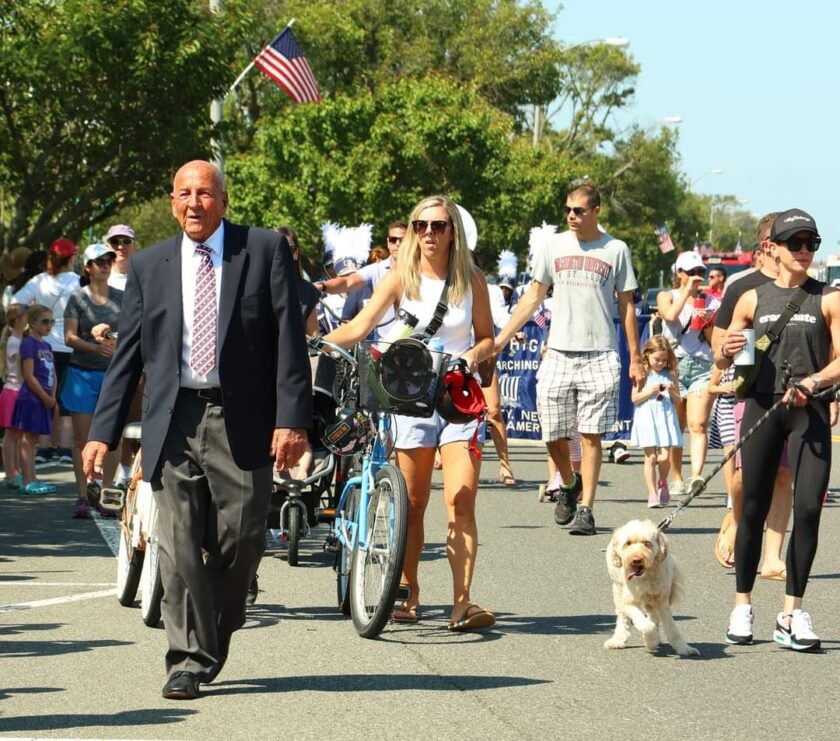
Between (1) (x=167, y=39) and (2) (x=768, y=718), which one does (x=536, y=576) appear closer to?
(2) (x=768, y=718)

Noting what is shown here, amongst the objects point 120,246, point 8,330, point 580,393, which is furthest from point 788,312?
point 8,330

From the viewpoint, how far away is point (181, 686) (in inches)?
255

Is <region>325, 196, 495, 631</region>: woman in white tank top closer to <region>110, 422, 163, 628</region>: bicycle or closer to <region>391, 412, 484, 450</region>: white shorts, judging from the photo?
<region>391, 412, 484, 450</region>: white shorts

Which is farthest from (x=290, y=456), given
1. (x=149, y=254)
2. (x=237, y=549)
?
(x=149, y=254)

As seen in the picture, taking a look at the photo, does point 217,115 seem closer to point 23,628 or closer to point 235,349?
point 23,628

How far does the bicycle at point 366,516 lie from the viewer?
25.2ft

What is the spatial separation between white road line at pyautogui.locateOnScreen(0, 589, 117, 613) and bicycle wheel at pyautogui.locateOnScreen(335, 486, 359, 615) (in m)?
1.41

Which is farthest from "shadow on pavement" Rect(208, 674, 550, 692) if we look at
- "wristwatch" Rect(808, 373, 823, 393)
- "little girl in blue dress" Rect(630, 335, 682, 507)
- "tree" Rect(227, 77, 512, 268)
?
"tree" Rect(227, 77, 512, 268)

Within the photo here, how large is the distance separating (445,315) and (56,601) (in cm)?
255

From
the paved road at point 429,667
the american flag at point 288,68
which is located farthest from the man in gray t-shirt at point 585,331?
the american flag at point 288,68

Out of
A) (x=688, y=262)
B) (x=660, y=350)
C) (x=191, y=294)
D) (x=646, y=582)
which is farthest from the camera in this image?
(x=688, y=262)

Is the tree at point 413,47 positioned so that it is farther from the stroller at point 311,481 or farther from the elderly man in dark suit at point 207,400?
the elderly man in dark suit at point 207,400

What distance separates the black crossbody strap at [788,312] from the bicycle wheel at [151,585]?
9.74 ft

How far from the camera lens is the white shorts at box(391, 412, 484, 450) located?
826 cm
